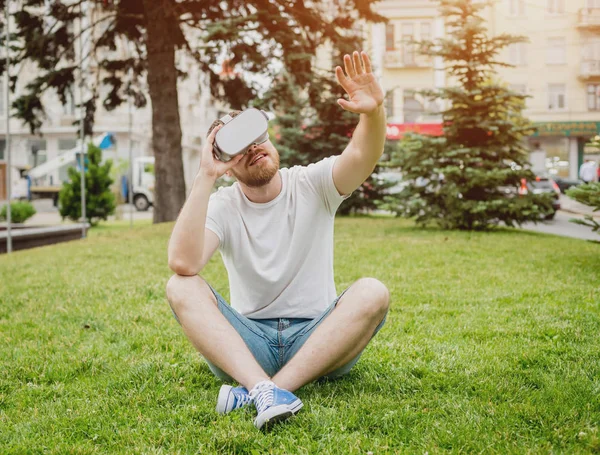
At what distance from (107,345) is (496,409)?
93.3 inches

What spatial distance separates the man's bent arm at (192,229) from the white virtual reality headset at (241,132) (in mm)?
173

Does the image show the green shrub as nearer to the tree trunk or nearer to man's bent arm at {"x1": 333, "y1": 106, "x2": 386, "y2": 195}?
the tree trunk

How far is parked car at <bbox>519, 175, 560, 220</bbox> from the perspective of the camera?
12.0m

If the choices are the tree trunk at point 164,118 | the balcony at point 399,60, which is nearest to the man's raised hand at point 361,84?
the tree trunk at point 164,118

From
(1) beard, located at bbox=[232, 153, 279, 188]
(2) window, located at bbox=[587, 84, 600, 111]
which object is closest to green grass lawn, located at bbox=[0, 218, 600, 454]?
(1) beard, located at bbox=[232, 153, 279, 188]

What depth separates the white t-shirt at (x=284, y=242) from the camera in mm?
3045

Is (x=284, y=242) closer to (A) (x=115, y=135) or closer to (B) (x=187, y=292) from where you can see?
(B) (x=187, y=292)

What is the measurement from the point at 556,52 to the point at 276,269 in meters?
38.4

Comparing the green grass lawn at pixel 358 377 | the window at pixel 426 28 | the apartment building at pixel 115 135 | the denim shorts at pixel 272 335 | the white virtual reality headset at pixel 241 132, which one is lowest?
the green grass lawn at pixel 358 377

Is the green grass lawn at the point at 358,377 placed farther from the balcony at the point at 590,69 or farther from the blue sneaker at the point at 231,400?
the balcony at the point at 590,69

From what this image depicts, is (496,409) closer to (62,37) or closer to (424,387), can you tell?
(424,387)

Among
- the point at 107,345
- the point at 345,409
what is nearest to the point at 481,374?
the point at 345,409

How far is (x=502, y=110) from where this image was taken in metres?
11.8

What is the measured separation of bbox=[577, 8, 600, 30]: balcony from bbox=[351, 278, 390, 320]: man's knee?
127 feet
